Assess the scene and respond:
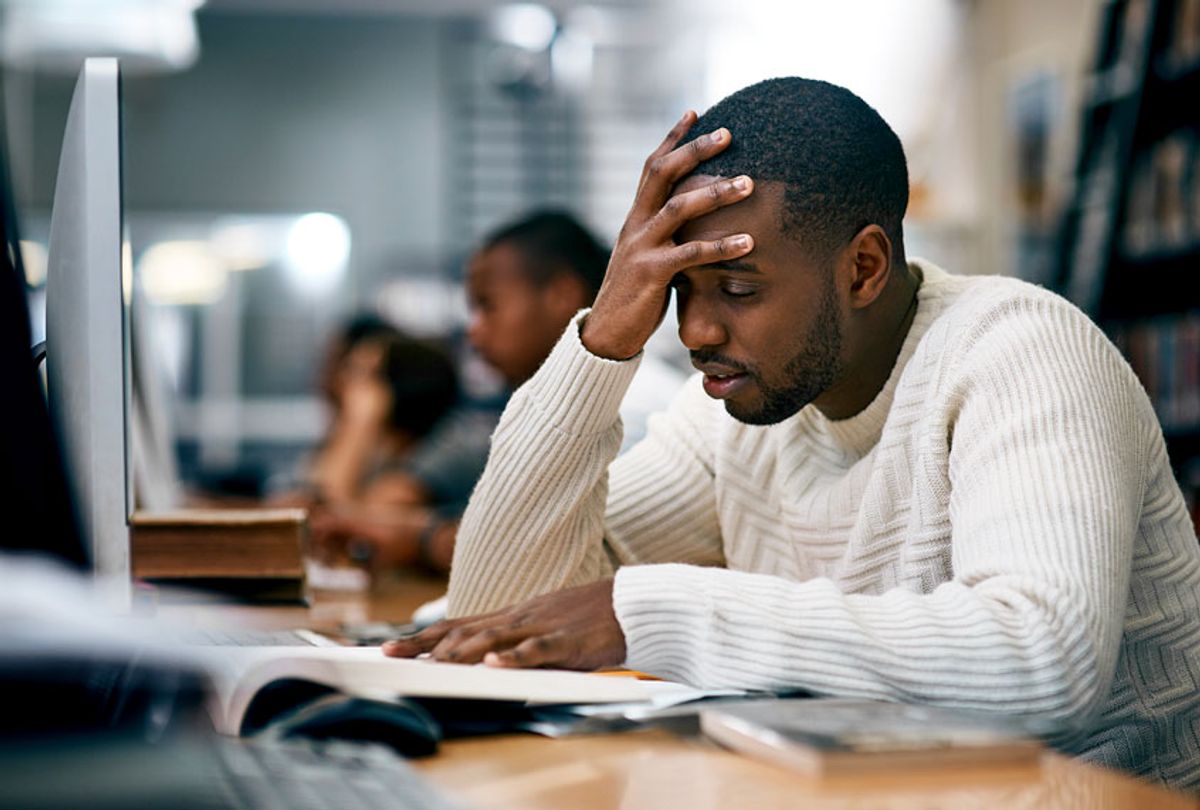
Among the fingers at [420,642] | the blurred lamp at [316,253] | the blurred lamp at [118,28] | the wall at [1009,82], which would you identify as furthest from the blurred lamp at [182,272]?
the fingers at [420,642]

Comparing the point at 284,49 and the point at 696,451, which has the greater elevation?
the point at 284,49

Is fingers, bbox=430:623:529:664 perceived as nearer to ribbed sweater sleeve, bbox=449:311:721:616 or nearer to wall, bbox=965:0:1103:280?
ribbed sweater sleeve, bbox=449:311:721:616

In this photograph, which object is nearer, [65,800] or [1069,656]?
[65,800]

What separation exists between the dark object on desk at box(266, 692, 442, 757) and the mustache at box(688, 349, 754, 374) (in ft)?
1.62

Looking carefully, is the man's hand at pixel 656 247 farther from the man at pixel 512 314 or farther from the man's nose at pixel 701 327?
the man at pixel 512 314

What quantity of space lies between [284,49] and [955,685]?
6756mm

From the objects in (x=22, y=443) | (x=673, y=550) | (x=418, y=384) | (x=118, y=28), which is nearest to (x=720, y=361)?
(x=673, y=550)

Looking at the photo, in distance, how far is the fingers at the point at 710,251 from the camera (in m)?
1.09

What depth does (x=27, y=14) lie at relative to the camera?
4.33m

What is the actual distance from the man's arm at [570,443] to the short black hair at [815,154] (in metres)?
0.05

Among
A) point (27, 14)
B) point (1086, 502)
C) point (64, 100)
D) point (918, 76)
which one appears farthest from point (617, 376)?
point (64, 100)

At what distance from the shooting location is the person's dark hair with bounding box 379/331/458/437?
141 inches

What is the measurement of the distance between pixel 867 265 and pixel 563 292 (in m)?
1.36

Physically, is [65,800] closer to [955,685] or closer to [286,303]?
[955,685]
